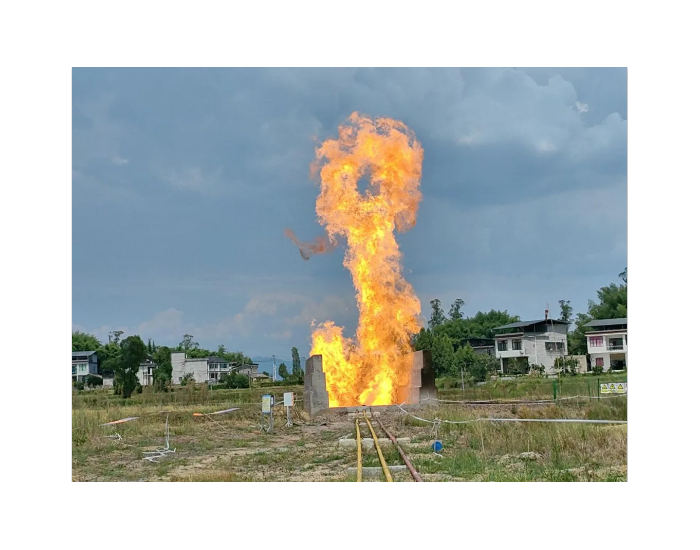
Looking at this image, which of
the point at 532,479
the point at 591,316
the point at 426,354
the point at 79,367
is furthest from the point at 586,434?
the point at 79,367

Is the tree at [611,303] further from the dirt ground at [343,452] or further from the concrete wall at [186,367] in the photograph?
the concrete wall at [186,367]

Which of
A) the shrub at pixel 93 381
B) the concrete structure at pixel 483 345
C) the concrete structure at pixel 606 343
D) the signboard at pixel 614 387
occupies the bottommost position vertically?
the shrub at pixel 93 381

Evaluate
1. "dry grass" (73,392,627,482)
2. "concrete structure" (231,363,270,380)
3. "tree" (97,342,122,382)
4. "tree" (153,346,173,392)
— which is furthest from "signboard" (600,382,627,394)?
"tree" (97,342,122,382)

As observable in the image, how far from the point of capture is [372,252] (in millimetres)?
25516

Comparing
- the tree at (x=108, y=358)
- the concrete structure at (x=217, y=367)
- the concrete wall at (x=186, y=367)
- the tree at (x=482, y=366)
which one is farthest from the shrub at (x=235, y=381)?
the tree at (x=482, y=366)

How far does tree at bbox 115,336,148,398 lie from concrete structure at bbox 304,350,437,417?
13441 millimetres

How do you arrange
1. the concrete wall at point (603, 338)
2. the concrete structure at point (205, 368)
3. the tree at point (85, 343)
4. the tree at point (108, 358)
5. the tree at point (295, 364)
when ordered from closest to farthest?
the concrete wall at point (603, 338) → the tree at point (295, 364) → the concrete structure at point (205, 368) → the tree at point (108, 358) → the tree at point (85, 343)

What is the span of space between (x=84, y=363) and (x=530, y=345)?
30.3m

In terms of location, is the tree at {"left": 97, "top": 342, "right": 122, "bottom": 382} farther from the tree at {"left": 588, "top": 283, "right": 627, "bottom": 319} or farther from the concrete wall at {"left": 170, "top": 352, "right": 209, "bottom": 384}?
the tree at {"left": 588, "top": 283, "right": 627, "bottom": 319}

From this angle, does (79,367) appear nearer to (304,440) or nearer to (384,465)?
(304,440)

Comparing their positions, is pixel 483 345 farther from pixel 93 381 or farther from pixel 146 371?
pixel 93 381

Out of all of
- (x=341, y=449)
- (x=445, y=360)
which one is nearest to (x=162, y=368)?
(x=445, y=360)

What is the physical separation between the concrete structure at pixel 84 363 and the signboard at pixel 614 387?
3410 cm

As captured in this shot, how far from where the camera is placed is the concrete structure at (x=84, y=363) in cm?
4662
